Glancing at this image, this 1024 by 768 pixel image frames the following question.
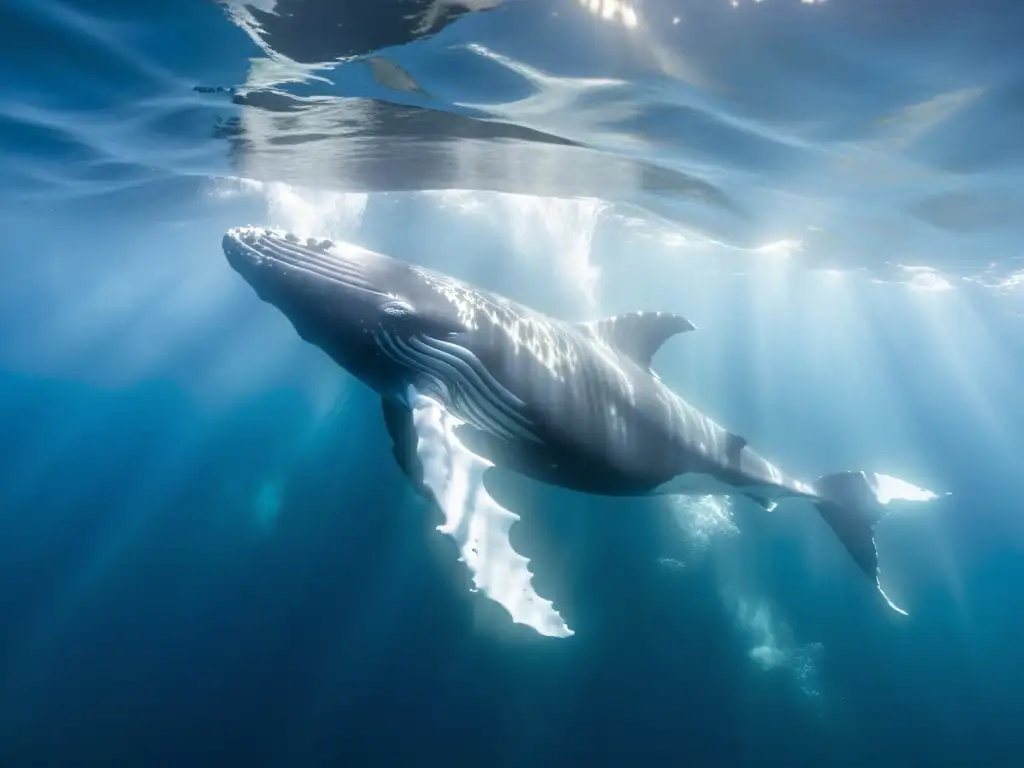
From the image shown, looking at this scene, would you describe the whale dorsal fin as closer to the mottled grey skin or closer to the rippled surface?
the mottled grey skin

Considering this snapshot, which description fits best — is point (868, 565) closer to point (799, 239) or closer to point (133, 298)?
point (799, 239)

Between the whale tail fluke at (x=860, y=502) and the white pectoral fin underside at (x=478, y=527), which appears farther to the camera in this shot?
the whale tail fluke at (x=860, y=502)

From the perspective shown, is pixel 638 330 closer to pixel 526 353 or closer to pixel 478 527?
pixel 526 353

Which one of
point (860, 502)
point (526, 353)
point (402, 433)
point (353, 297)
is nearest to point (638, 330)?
point (526, 353)

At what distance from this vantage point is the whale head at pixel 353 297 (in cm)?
708

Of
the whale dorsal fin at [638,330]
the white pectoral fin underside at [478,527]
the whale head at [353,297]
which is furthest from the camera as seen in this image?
the whale dorsal fin at [638,330]

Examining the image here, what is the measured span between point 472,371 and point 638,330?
9.81 ft

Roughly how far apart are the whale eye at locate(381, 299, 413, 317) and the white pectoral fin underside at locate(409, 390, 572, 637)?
143cm

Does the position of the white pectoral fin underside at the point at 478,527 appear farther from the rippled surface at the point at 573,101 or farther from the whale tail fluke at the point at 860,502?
the whale tail fluke at the point at 860,502

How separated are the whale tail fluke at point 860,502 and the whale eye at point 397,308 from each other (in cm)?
808

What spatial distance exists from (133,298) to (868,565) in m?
116

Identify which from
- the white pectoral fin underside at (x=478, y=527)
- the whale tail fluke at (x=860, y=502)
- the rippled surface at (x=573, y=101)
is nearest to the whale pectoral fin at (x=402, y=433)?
the white pectoral fin underside at (x=478, y=527)

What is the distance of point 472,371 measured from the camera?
7.24 meters

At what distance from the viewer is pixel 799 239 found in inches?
1042
